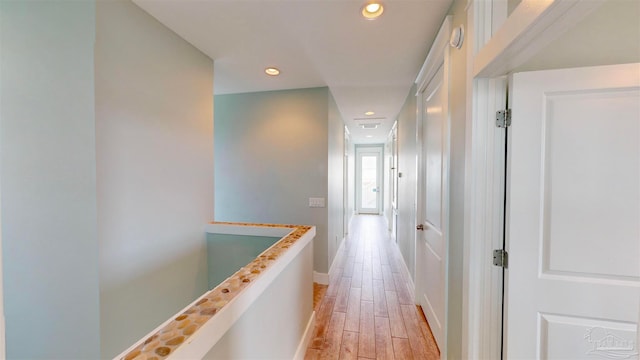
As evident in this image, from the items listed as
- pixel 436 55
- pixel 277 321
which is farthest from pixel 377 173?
pixel 277 321

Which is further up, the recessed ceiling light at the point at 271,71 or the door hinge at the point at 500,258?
the recessed ceiling light at the point at 271,71

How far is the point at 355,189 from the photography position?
8531mm

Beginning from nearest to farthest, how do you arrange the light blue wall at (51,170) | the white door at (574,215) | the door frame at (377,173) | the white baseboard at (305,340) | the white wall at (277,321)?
1. the white wall at (277,321)
2. the white door at (574,215)
3. the light blue wall at (51,170)
4. the white baseboard at (305,340)
5. the door frame at (377,173)

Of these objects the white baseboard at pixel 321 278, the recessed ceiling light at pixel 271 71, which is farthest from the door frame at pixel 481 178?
the white baseboard at pixel 321 278

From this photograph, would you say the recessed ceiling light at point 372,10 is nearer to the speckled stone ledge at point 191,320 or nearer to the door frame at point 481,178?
the door frame at point 481,178

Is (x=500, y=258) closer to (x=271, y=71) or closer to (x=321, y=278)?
(x=321, y=278)

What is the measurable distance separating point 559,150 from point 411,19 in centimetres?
123

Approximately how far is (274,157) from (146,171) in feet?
5.41

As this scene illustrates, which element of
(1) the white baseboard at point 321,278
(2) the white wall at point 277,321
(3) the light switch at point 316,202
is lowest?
(1) the white baseboard at point 321,278

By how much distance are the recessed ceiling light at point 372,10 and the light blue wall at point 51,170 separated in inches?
64.1

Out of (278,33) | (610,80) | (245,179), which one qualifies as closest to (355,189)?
(245,179)

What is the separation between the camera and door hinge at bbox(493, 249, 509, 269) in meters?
1.30

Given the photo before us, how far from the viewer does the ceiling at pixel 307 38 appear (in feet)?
5.50

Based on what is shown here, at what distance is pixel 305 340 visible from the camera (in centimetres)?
195
